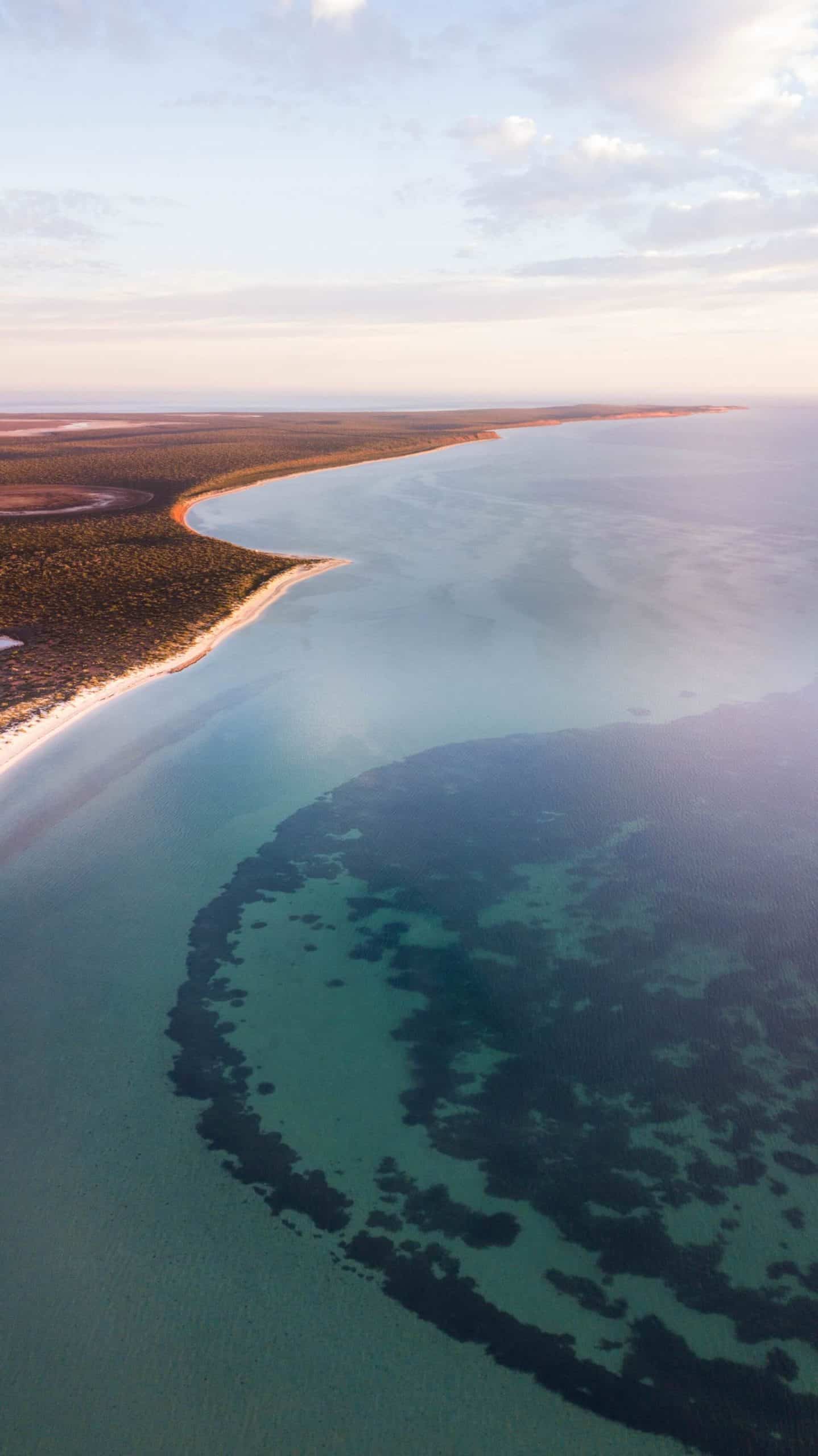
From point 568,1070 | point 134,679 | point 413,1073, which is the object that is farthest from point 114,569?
point 568,1070

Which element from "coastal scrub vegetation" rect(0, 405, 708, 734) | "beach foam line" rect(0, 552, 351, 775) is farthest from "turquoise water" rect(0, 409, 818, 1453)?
"coastal scrub vegetation" rect(0, 405, 708, 734)

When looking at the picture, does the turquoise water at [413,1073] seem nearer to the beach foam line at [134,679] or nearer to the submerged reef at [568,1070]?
the submerged reef at [568,1070]

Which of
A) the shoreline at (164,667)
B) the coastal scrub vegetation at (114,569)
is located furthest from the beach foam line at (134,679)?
the coastal scrub vegetation at (114,569)

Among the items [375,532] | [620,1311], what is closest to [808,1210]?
[620,1311]

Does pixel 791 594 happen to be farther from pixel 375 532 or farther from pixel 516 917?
pixel 516 917

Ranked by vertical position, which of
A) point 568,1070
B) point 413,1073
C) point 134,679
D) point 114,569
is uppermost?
point 114,569

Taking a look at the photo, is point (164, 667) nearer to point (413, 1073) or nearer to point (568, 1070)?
point (413, 1073)

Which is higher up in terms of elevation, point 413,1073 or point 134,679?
point 134,679
